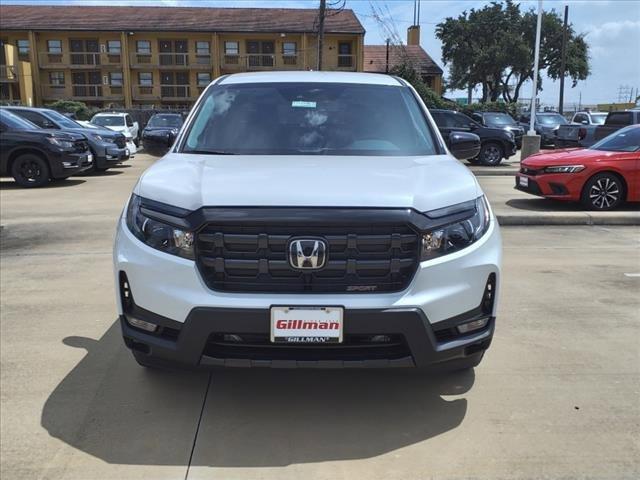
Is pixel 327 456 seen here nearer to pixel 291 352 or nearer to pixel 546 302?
pixel 291 352

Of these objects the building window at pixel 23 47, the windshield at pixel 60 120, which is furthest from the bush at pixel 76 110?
the windshield at pixel 60 120

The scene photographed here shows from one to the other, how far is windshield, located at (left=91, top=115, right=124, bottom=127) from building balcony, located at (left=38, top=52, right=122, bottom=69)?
23593 millimetres

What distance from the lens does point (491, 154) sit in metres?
17.8

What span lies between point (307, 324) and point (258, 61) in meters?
45.5

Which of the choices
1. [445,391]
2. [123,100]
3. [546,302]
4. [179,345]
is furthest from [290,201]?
[123,100]

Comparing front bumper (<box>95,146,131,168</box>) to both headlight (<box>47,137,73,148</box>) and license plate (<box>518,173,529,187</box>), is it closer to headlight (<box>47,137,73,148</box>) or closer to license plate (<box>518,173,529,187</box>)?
headlight (<box>47,137,73,148</box>)

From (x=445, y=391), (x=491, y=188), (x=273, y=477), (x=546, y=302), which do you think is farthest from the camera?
(x=491, y=188)

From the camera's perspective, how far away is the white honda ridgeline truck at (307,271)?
2.65m

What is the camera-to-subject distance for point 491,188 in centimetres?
1228

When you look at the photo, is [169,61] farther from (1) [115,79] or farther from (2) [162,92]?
(1) [115,79]

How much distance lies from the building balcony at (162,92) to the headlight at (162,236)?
45.2 m

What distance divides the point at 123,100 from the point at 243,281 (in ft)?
154

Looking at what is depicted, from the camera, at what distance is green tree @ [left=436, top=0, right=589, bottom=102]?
162 ft

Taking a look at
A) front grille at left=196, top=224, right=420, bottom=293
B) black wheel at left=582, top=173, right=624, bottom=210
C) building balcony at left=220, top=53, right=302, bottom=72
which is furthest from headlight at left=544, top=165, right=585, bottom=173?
building balcony at left=220, top=53, right=302, bottom=72
